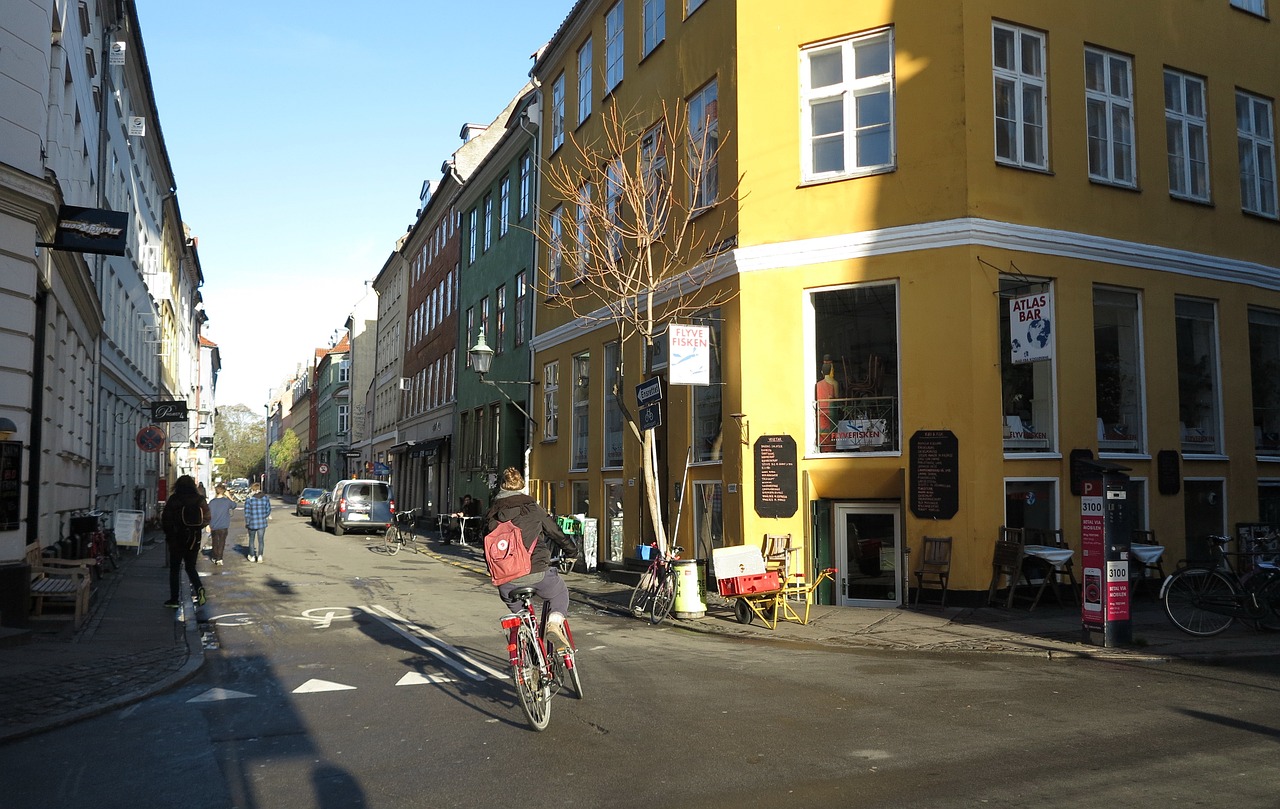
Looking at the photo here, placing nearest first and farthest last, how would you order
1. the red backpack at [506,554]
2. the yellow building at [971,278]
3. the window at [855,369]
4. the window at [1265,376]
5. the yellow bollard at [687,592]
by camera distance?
the red backpack at [506,554]
the yellow bollard at [687,592]
the yellow building at [971,278]
the window at [855,369]
the window at [1265,376]

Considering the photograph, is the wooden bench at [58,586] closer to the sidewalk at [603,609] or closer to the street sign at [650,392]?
the sidewalk at [603,609]

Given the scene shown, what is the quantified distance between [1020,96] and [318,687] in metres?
12.3

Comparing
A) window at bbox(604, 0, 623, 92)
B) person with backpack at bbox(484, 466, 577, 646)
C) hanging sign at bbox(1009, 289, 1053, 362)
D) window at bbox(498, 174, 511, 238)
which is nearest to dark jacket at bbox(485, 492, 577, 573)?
person with backpack at bbox(484, 466, 577, 646)

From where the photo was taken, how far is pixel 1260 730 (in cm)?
673

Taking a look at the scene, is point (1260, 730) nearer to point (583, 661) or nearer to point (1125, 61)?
point (583, 661)

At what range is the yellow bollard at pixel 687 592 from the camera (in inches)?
530

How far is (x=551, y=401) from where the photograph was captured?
24.0m

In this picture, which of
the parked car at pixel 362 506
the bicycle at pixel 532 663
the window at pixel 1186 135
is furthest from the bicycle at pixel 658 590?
the parked car at pixel 362 506

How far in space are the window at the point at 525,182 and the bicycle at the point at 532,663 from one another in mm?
21281

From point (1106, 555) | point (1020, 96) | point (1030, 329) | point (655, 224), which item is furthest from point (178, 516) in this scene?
point (1020, 96)

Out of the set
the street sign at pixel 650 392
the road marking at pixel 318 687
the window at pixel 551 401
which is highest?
the window at pixel 551 401

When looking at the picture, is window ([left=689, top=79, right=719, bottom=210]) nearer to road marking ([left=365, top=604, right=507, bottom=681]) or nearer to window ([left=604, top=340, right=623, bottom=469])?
window ([left=604, top=340, right=623, bottom=469])

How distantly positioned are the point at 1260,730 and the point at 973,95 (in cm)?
984

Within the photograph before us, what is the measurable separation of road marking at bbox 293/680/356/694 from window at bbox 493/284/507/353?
21.4 meters
